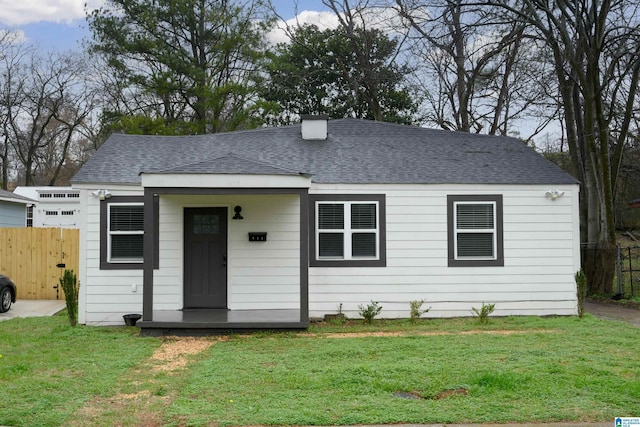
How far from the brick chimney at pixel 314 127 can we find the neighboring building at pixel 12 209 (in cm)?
1058

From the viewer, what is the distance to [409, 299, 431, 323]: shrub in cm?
1138

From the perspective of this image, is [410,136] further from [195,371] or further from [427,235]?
[195,371]

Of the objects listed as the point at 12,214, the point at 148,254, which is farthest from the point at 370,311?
the point at 12,214

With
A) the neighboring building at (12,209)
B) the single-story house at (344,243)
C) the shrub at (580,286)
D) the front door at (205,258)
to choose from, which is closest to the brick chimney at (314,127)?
the single-story house at (344,243)

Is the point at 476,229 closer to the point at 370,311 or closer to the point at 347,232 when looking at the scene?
the point at 347,232

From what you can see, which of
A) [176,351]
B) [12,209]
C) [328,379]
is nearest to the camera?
[328,379]

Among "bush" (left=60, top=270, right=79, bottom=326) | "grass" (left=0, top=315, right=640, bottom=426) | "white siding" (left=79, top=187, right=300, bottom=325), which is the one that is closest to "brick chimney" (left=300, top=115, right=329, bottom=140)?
"white siding" (left=79, top=187, right=300, bottom=325)

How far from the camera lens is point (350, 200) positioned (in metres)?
11.8

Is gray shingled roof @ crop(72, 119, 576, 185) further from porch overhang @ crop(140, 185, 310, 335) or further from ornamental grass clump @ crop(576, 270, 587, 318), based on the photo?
ornamental grass clump @ crop(576, 270, 587, 318)

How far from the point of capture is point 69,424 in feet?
17.3

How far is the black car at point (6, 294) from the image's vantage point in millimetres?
12948

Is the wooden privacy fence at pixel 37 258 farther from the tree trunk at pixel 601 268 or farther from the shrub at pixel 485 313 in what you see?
the tree trunk at pixel 601 268

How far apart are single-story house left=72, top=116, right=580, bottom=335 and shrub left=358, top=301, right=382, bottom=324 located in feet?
0.54

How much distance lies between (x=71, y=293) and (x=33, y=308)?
13.9 feet
